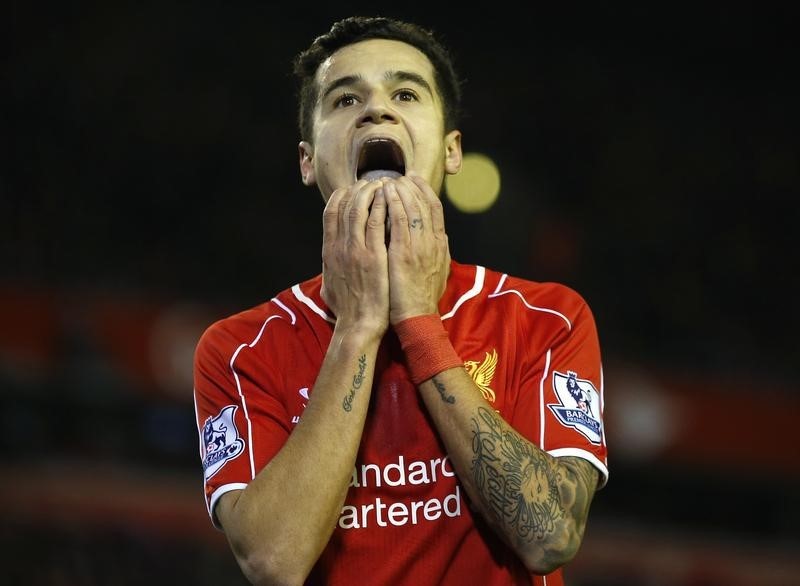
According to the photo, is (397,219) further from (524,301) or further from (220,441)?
(220,441)

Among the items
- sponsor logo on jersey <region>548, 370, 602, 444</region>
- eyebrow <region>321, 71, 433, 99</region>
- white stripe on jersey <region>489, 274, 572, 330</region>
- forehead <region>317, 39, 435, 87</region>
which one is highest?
forehead <region>317, 39, 435, 87</region>

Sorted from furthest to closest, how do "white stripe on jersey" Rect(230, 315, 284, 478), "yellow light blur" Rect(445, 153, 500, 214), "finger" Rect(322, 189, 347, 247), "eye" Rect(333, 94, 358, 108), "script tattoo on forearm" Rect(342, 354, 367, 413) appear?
"yellow light blur" Rect(445, 153, 500, 214) < "eye" Rect(333, 94, 358, 108) < "finger" Rect(322, 189, 347, 247) < "white stripe on jersey" Rect(230, 315, 284, 478) < "script tattoo on forearm" Rect(342, 354, 367, 413)

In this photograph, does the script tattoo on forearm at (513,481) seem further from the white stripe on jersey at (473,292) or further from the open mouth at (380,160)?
the open mouth at (380,160)

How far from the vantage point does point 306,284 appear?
3.07 meters

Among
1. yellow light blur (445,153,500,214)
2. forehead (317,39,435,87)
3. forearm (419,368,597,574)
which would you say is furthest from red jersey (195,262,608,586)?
yellow light blur (445,153,500,214)

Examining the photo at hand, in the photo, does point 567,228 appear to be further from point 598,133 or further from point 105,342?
point 105,342

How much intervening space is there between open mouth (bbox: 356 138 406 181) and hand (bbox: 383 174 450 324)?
0.64 ft

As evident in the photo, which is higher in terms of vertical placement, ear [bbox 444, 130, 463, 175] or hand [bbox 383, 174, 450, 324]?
ear [bbox 444, 130, 463, 175]

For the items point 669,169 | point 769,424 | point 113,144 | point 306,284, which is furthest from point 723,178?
point 306,284

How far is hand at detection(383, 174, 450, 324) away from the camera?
266 cm

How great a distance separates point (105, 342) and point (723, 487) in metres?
6.16

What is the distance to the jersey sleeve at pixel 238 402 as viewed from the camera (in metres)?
2.64

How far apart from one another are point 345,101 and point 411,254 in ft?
2.09

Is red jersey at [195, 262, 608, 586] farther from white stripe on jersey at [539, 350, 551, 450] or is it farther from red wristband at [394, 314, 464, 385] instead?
red wristband at [394, 314, 464, 385]
